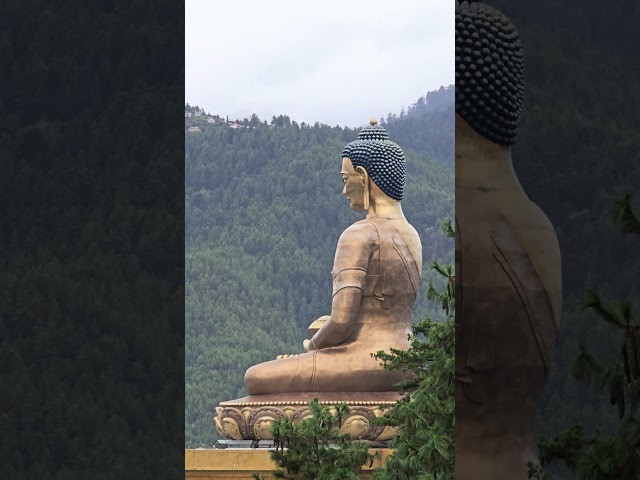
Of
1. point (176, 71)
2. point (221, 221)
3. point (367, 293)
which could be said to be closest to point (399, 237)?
point (367, 293)

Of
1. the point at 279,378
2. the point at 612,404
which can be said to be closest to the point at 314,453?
the point at 279,378

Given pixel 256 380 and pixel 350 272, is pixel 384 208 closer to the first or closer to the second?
pixel 350 272

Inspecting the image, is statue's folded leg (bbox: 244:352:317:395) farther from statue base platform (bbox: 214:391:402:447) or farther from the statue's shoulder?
the statue's shoulder

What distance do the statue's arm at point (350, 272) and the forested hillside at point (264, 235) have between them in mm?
9939

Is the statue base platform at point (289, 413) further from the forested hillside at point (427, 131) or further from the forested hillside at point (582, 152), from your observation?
the forested hillside at point (427, 131)

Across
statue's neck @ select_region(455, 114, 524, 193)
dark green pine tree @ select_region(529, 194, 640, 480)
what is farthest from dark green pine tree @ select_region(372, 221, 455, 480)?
dark green pine tree @ select_region(529, 194, 640, 480)

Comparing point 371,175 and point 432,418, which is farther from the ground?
point 371,175

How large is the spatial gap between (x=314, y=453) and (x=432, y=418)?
5.96ft

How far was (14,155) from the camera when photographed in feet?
38.4

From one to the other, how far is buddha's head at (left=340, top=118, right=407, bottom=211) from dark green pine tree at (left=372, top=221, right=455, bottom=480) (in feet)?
17.0

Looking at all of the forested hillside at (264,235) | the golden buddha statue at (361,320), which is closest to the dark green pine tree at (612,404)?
the golden buddha statue at (361,320)

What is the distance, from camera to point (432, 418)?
16250 millimetres

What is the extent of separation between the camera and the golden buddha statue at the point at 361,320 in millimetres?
21375

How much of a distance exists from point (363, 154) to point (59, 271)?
1109 centimetres
